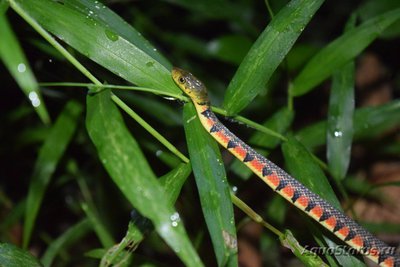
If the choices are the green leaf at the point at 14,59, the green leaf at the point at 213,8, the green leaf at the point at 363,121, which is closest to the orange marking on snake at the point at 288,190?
the green leaf at the point at 363,121

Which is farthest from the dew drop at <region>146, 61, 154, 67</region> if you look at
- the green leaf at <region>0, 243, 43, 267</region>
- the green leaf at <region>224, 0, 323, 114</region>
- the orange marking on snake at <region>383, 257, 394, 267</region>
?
the orange marking on snake at <region>383, 257, 394, 267</region>

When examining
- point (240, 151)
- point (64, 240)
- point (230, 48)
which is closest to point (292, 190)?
point (240, 151)

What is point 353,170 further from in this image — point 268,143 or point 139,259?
point 139,259

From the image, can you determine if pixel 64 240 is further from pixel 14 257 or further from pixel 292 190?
pixel 292 190

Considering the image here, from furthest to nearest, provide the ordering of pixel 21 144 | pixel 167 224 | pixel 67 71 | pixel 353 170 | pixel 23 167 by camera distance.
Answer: pixel 353 170, pixel 23 167, pixel 21 144, pixel 67 71, pixel 167 224

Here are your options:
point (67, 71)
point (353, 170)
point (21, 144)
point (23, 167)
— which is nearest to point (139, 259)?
point (67, 71)
